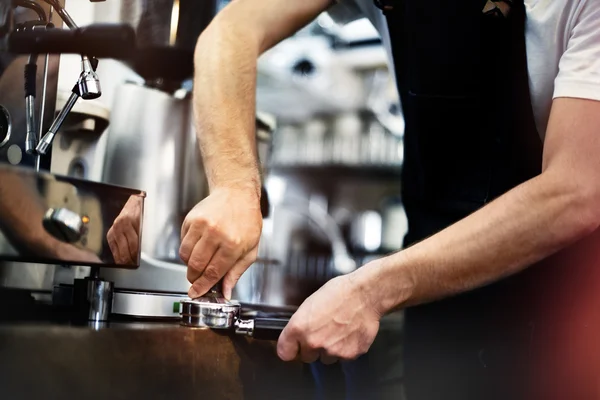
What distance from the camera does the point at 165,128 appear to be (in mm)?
1146

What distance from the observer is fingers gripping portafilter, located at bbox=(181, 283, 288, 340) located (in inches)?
31.7

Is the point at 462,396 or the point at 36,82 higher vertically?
the point at 36,82

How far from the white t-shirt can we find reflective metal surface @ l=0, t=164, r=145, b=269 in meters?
0.57

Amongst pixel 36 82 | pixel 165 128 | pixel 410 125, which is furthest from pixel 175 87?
pixel 410 125

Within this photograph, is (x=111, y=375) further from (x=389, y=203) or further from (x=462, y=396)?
(x=389, y=203)

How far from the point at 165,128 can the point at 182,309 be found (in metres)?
0.42

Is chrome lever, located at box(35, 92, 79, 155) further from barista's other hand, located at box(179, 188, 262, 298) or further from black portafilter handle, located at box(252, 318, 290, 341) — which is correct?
black portafilter handle, located at box(252, 318, 290, 341)

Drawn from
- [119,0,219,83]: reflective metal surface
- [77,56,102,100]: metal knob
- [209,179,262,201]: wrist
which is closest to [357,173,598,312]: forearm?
[209,179,262,201]: wrist

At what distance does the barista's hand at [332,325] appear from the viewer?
2.59 feet

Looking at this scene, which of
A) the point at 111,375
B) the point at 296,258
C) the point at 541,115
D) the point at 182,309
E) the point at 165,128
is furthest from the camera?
the point at 296,258

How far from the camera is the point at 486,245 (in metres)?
0.81

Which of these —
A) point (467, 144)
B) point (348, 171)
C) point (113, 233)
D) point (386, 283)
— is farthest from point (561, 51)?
point (348, 171)

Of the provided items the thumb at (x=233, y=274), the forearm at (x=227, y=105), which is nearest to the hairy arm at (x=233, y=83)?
the forearm at (x=227, y=105)

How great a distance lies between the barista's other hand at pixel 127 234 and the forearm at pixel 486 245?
0.29m
